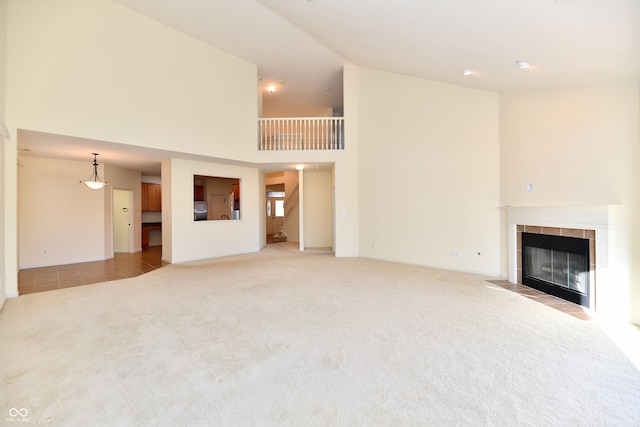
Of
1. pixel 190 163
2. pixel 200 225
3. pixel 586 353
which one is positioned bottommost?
pixel 586 353

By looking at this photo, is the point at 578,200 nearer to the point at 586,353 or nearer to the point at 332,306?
the point at 586,353

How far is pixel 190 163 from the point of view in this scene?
6973 mm

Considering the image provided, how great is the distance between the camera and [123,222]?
895 cm

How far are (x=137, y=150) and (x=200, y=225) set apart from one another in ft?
7.38

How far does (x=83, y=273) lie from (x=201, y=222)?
249cm

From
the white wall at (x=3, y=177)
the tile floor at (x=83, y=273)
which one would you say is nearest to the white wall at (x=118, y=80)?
the white wall at (x=3, y=177)

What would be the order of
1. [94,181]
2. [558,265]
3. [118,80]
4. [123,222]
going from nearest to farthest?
[558,265], [118,80], [94,181], [123,222]

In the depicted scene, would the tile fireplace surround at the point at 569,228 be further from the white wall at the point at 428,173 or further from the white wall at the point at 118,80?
the white wall at the point at 118,80

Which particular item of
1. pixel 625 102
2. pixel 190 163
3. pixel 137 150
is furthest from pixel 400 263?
pixel 137 150

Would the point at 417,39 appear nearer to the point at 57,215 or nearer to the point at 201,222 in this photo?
the point at 201,222

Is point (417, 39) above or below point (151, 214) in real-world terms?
above

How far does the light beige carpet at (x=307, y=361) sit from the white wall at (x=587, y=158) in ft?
3.64

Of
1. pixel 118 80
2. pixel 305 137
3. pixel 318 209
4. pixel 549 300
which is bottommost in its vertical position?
pixel 549 300

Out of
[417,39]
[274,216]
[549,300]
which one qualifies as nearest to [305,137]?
[417,39]
